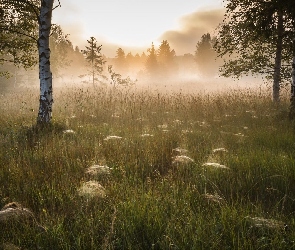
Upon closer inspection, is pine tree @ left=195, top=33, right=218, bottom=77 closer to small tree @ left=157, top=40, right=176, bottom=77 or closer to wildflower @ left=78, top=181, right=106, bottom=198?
small tree @ left=157, top=40, right=176, bottom=77

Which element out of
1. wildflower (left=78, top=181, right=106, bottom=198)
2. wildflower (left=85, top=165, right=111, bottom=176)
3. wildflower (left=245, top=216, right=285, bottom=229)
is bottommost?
wildflower (left=245, top=216, right=285, bottom=229)

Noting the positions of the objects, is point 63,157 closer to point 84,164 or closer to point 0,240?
point 84,164

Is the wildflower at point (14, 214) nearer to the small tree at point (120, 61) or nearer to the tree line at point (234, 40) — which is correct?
the tree line at point (234, 40)

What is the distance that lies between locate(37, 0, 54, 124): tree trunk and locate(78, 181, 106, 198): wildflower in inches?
209

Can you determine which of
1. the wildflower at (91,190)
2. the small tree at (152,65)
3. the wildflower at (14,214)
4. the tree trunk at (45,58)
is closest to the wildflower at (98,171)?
the wildflower at (91,190)

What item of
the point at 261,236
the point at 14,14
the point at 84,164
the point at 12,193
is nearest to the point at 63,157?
the point at 84,164

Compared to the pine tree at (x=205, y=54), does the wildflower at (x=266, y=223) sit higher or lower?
lower

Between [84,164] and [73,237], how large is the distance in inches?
88.4

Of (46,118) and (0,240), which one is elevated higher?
(46,118)

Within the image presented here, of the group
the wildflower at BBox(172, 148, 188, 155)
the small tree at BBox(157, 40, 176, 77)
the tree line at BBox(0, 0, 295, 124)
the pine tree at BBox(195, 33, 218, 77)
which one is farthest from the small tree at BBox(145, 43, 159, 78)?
the wildflower at BBox(172, 148, 188, 155)

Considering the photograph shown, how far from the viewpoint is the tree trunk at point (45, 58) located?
8.08 meters

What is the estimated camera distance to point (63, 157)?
4961 millimetres

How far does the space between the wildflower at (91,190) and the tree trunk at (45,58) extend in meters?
5.31

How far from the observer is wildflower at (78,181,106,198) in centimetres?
333
